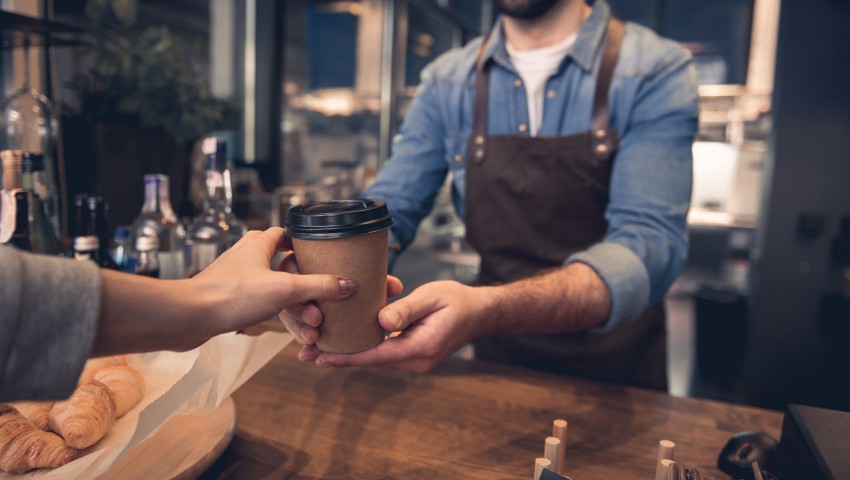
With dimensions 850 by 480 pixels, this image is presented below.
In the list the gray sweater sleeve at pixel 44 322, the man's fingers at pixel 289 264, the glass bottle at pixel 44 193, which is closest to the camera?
the gray sweater sleeve at pixel 44 322

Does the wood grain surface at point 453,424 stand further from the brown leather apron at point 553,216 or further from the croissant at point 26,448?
the brown leather apron at point 553,216

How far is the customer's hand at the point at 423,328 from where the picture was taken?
0.76 meters

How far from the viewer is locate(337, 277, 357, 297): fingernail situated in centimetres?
68

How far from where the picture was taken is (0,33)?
1.43m

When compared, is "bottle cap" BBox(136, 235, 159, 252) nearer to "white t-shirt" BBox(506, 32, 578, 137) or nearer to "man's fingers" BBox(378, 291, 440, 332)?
"man's fingers" BBox(378, 291, 440, 332)

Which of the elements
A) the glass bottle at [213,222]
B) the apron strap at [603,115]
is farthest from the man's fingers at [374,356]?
the apron strap at [603,115]

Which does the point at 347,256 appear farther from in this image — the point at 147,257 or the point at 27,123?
the point at 27,123

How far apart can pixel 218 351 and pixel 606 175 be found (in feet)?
3.57

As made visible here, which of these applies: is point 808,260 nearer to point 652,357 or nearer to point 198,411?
point 652,357

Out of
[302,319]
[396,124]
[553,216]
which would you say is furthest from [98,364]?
[396,124]

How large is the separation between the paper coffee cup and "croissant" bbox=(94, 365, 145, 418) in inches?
12.3

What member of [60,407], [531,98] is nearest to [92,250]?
[60,407]

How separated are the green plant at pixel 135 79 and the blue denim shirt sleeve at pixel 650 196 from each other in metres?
1.40

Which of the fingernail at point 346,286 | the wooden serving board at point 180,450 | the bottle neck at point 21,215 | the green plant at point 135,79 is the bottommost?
the wooden serving board at point 180,450
